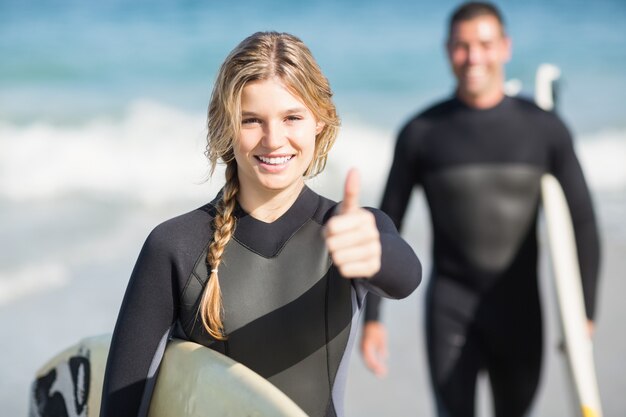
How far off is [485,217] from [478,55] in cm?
66

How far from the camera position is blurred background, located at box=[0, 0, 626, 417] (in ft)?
19.9

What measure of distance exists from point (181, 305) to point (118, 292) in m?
4.95

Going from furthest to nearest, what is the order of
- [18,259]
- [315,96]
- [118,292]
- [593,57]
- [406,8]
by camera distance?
[406,8]
[593,57]
[18,259]
[118,292]
[315,96]

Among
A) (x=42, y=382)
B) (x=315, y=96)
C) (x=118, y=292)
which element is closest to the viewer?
(x=315, y=96)

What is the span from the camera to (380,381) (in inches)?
215

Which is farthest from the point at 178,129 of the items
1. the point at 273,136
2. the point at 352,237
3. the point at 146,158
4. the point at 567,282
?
the point at 352,237

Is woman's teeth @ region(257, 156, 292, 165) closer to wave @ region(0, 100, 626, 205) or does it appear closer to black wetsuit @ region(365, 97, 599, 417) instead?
black wetsuit @ region(365, 97, 599, 417)

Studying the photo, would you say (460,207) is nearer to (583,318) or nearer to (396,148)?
(396,148)

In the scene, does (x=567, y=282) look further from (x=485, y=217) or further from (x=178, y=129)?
(x=178, y=129)

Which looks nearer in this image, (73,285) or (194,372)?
(194,372)

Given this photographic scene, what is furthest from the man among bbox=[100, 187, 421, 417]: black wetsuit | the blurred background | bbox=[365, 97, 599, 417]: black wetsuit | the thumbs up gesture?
the thumbs up gesture

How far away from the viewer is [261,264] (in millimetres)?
1915

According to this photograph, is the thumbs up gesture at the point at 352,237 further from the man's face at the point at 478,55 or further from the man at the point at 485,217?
the man's face at the point at 478,55

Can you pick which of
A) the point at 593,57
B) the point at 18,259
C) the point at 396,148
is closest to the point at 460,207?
the point at 396,148
